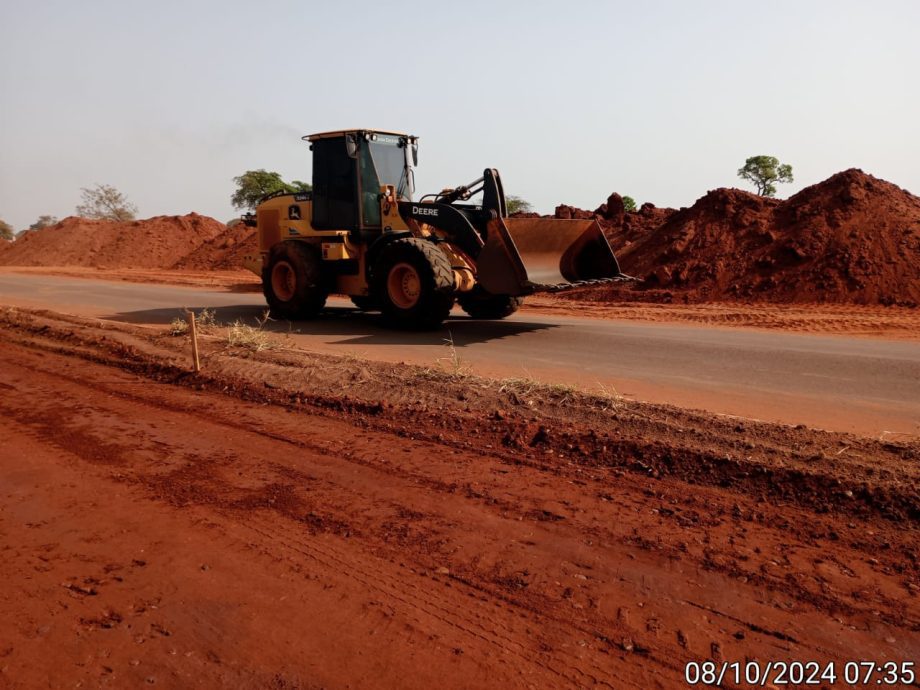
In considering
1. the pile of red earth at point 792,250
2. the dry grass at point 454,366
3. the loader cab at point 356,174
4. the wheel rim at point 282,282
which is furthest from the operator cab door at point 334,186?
the pile of red earth at point 792,250

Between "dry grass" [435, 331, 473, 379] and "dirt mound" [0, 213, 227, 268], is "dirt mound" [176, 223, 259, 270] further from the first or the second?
"dry grass" [435, 331, 473, 379]

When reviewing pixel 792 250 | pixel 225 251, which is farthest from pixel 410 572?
pixel 225 251

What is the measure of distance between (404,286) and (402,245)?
0.71m

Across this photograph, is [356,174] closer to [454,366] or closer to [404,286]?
[404,286]

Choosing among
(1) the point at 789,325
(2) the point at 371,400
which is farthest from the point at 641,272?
(2) the point at 371,400

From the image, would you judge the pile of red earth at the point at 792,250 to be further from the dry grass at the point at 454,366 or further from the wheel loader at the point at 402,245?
the dry grass at the point at 454,366

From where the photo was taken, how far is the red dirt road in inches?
118

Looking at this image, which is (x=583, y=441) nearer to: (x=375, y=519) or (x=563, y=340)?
(x=375, y=519)

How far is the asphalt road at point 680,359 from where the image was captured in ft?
22.5

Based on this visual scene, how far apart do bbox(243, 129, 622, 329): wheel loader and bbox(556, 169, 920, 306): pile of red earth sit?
676 cm

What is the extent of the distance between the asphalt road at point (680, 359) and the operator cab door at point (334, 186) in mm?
1828

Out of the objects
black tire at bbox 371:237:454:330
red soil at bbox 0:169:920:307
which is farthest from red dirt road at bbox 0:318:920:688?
red soil at bbox 0:169:920:307

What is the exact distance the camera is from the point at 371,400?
6785mm

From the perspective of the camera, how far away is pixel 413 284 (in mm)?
11375
